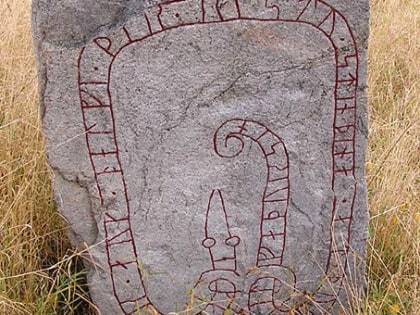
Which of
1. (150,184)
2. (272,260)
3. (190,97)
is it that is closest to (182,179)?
(150,184)

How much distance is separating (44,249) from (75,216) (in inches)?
12.1

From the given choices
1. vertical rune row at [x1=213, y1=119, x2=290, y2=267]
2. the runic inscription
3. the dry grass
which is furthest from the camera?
the dry grass

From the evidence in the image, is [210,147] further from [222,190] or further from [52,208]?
[52,208]

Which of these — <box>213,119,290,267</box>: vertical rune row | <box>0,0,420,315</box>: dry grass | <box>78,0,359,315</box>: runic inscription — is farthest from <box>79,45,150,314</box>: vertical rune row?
<box>213,119,290,267</box>: vertical rune row

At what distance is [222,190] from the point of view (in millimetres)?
1938

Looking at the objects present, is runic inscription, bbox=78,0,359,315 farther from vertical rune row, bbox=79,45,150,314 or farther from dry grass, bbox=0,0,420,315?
dry grass, bbox=0,0,420,315

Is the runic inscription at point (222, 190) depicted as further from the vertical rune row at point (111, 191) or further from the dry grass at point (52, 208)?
the dry grass at point (52, 208)

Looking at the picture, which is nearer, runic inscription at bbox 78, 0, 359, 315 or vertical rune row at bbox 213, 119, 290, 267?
runic inscription at bbox 78, 0, 359, 315

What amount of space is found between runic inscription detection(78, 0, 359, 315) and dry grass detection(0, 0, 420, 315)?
14 centimetres

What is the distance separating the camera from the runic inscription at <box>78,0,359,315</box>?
1.75m

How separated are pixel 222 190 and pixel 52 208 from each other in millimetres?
579

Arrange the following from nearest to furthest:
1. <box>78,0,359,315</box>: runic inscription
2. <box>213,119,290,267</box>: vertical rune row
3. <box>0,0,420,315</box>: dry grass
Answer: <box>78,0,359,315</box>: runic inscription → <box>213,119,290,267</box>: vertical rune row → <box>0,0,420,315</box>: dry grass

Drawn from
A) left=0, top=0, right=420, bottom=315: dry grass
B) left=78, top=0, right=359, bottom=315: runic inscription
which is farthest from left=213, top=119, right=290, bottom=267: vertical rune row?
left=0, top=0, right=420, bottom=315: dry grass

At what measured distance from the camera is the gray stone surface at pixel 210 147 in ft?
5.76
